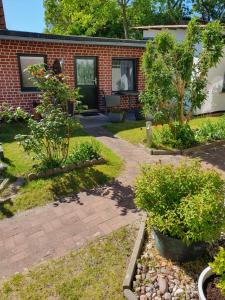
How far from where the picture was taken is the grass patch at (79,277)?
3115 mm

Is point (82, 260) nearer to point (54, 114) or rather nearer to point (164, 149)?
point (54, 114)

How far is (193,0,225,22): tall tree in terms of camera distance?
28.3 metres

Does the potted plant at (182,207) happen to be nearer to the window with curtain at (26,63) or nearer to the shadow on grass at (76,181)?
the shadow on grass at (76,181)

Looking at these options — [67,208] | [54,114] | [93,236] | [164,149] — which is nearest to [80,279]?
[93,236]

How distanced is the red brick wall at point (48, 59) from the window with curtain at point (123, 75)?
38 centimetres

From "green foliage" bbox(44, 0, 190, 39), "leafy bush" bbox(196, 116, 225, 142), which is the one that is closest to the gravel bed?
"leafy bush" bbox(196, 116, 225, 142)

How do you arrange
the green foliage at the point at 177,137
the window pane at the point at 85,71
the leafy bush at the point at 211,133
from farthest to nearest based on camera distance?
the window pane at the point at 85,71 → the leafy bush at the point at 211,133 → the green foliage at the point at 177,137

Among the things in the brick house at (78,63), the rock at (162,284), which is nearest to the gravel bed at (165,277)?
the rock at (162,284)

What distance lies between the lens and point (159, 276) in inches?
128

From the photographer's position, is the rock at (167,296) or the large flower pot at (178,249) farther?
the large flower pot at (178,249)

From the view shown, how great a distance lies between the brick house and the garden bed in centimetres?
865

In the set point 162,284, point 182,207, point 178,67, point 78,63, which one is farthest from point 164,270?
point 78,63

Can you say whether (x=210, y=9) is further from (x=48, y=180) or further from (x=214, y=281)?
(x=214, y=281)

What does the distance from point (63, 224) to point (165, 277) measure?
1.90 meters
